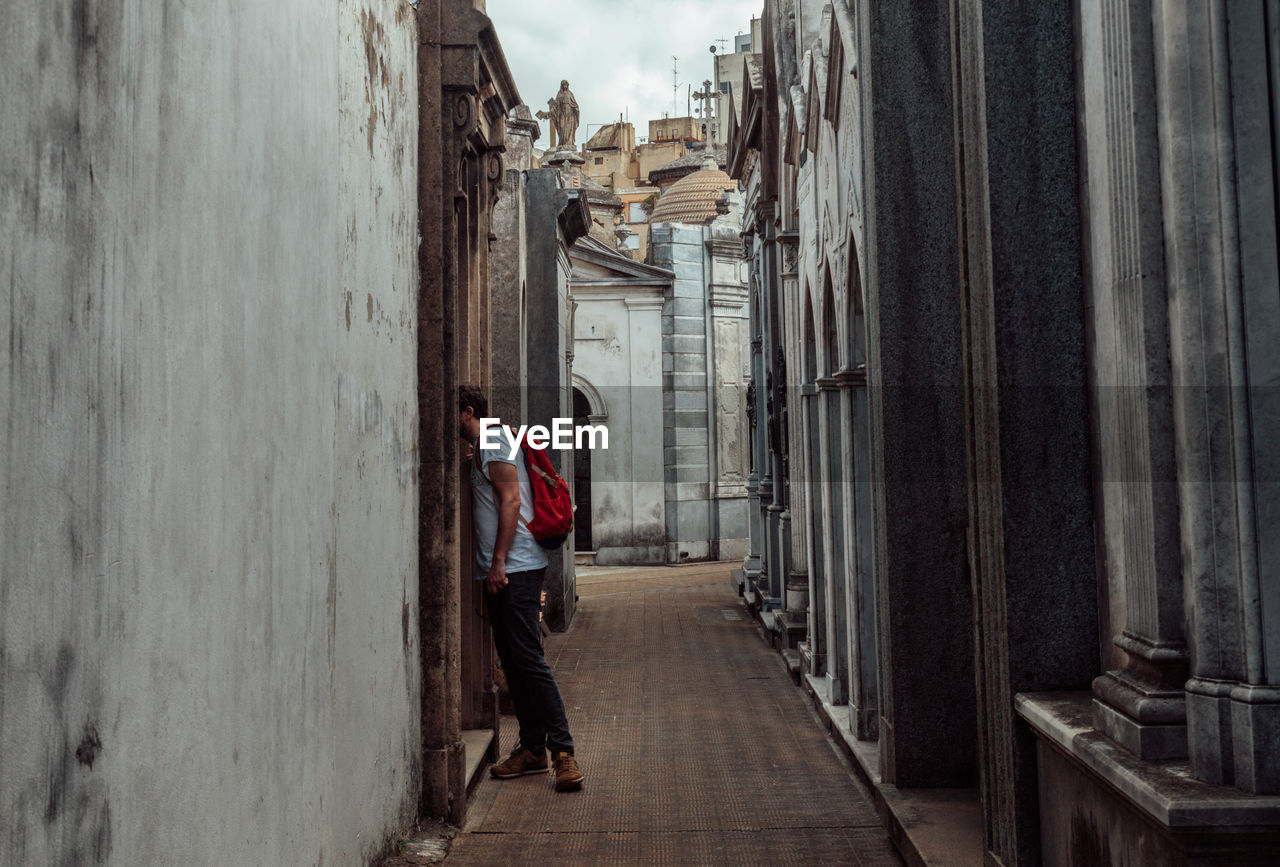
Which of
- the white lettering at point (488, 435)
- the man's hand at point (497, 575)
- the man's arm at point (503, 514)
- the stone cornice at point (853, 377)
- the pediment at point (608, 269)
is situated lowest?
the man's hand at point (497, 575)

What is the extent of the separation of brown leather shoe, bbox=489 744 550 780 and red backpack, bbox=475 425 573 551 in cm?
115

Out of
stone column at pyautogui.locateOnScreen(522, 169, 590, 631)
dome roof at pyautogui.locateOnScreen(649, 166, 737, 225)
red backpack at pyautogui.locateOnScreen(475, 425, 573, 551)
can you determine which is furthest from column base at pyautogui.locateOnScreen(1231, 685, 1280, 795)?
dome roof at pyautogui.locateOnScreen(649, 166, 737, 225)

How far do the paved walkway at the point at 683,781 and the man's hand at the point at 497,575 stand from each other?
1.05 m

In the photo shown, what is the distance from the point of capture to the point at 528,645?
630 cm

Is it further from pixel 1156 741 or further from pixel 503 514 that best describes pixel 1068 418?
pixel 503 514

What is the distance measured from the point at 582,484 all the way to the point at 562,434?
995 centimetres

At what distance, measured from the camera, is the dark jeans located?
6.27 m

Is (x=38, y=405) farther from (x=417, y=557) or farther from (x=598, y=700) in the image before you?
(x=598, y=700)

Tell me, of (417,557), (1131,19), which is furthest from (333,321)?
(1131,19)

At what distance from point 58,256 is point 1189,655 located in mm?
2581

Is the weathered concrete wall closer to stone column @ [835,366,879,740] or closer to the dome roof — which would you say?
stone column @ [835,366,879,740]

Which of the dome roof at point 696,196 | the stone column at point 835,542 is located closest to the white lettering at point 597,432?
the stone column at point 835,542

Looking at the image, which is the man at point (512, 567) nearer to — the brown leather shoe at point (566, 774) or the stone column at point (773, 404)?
the brown leather shoe at point (566, 774)

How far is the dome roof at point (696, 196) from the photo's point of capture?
37.3 m
